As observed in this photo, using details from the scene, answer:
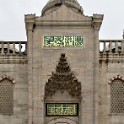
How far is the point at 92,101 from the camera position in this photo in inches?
965

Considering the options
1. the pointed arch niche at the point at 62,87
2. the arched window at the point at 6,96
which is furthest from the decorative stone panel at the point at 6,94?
the pointed arch niche at the point at 62,87

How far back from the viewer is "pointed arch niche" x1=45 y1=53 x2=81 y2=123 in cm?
2473

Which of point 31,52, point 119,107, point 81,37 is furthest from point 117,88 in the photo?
point 31,52

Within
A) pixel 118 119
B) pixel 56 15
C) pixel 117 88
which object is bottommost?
pixel 118 119

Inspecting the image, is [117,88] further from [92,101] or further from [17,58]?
[17,58]

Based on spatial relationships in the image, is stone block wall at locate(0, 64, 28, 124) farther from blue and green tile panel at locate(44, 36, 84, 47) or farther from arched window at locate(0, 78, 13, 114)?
blue and green tile panel at locate(44, 36, 84, 47)

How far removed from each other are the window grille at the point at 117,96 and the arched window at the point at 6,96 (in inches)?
253

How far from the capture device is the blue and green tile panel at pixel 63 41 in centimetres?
2508

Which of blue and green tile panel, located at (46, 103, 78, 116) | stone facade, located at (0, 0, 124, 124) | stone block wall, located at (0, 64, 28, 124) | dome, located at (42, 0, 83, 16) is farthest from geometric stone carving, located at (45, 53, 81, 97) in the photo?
dome, located at (42, 0, 83, 16)

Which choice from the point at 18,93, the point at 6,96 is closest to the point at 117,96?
the point at 18,93

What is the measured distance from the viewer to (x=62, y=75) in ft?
81.4

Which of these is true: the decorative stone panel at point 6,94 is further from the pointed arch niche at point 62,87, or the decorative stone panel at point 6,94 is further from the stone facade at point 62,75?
the pointed arch niche at point 62,87

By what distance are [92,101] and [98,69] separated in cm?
204

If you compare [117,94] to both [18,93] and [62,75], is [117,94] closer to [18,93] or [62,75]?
[62,75]
